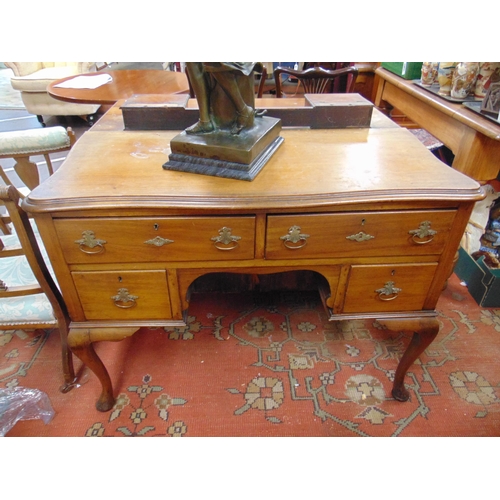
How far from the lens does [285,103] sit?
1.45 meters

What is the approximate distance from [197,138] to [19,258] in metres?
0.87

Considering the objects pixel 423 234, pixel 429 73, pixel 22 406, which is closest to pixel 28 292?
pixel 22 406

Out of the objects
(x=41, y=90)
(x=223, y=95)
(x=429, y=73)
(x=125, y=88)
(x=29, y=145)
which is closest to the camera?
(x=223, y=95)

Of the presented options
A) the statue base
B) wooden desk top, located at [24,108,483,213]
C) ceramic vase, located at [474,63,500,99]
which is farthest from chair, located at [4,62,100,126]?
ceramic vase, located at [474,63,500,99]

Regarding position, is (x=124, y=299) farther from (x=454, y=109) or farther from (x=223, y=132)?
(x=454, y=109)

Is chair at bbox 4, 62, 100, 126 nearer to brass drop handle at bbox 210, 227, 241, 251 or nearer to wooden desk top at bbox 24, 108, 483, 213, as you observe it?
wooden desk top at bbox 24, 108, 483, 213

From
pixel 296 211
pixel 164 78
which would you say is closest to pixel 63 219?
pixel 296 211

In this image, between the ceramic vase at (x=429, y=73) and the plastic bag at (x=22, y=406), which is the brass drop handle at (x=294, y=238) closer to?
the plastic bag at (x=22, y=406)

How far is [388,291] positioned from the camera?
3.40ft

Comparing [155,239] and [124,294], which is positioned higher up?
[155,239]

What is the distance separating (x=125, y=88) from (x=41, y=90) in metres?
1.93

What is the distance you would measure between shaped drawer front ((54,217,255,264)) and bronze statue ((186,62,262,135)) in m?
0.30

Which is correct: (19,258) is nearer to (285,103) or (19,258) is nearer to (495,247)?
(285,103)

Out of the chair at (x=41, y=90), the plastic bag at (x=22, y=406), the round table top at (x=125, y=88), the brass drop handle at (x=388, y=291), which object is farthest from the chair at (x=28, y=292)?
the chair at (x=41, y=90)
